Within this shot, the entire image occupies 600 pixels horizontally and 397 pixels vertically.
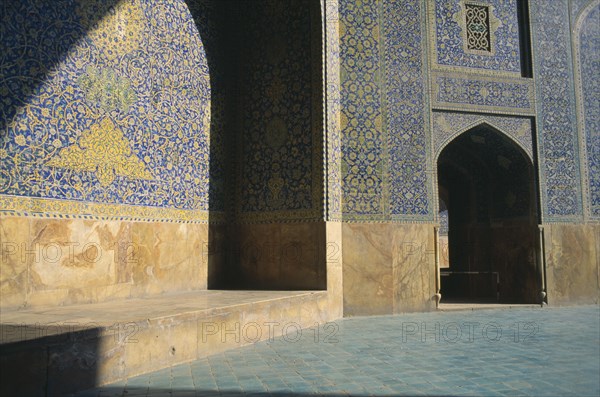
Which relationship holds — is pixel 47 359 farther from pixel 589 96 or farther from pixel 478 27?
pixel 589 96

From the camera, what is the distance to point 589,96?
8305mm

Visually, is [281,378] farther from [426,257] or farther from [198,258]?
[426,257]

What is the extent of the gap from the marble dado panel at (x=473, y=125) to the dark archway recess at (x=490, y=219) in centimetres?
11

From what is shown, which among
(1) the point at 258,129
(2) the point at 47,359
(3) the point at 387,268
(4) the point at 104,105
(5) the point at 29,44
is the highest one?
(5) the point at 29,44

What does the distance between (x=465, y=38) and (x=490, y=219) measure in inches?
120

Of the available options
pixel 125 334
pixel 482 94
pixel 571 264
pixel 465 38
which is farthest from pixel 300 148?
pixel 571 264

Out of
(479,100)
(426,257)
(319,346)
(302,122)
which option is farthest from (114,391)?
(479,100)

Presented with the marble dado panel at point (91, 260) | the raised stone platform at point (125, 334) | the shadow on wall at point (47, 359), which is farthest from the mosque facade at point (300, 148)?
the shadow on wall at point (47, 359)

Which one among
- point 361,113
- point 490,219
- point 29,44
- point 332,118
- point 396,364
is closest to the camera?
point 396,364

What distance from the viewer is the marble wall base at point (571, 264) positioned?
25.5ft

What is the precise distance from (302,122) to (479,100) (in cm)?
280

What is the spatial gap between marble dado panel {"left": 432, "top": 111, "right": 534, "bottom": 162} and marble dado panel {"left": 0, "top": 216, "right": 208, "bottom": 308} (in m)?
3.61

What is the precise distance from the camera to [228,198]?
22.7 feet

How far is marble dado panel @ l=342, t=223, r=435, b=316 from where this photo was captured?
6.64 meters
